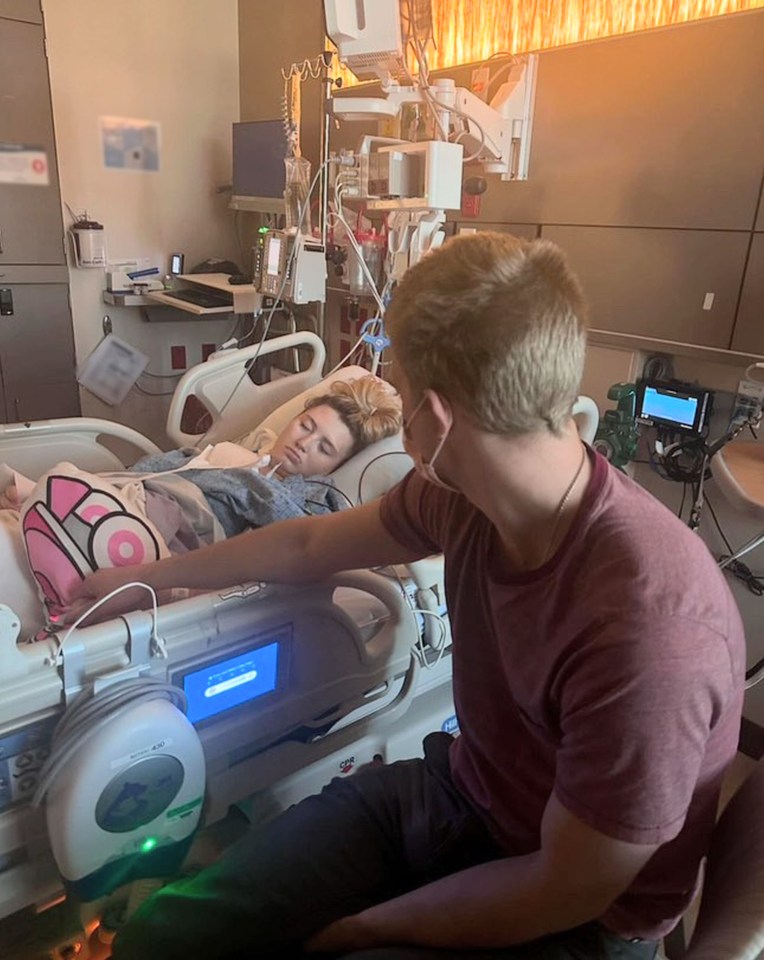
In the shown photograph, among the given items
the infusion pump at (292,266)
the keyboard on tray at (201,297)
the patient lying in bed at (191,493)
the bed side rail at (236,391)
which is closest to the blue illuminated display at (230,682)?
the patient lying in bed at (191,493)

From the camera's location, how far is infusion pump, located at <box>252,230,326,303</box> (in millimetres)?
2582

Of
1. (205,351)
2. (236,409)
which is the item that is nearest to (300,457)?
(236,409)

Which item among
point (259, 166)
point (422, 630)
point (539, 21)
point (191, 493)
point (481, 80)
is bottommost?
point (422, 630)

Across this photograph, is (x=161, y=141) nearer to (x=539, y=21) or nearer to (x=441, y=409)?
(x=539, y=21)

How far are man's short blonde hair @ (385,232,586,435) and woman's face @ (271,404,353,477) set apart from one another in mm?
1053

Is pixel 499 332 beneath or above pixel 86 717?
above

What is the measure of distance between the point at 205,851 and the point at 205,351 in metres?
3.66

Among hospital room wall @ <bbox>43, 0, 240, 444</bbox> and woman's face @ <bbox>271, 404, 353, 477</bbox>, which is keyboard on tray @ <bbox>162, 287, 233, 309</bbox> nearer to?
hospital room wall @ <bbox>43, 0, 240, 444</bbox>

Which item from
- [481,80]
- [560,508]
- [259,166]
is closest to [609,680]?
[560,508]

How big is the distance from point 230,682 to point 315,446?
786 mm

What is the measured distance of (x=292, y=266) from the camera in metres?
2.59

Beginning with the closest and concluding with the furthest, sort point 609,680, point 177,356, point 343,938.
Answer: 1. point 609,680
2. point 343,938
3. point 177,356

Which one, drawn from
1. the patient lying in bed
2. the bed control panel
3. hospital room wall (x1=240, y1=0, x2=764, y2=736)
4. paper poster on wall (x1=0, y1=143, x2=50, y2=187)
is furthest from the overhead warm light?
the bed control panel

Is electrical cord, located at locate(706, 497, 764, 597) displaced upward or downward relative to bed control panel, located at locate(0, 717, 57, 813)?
downward
